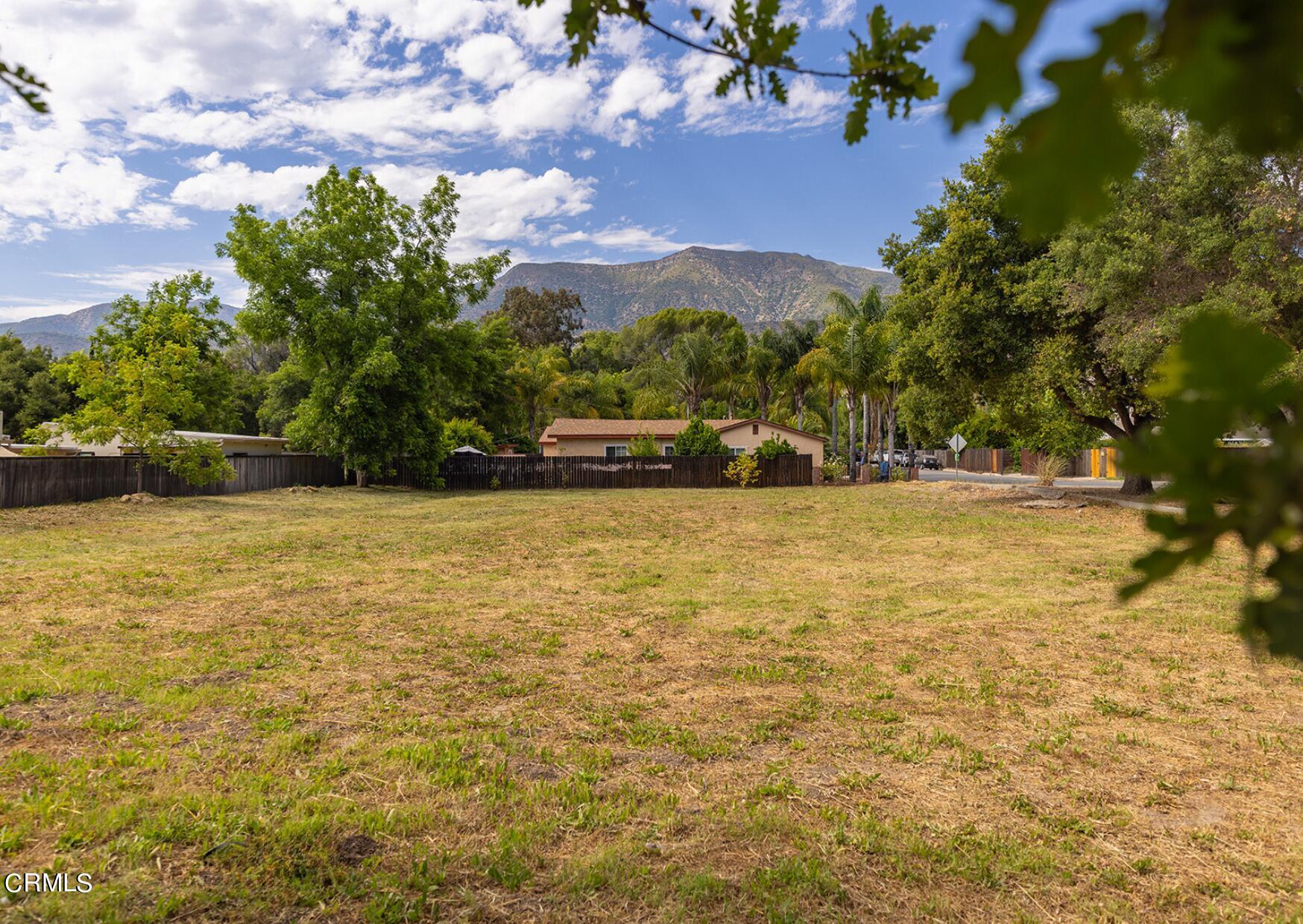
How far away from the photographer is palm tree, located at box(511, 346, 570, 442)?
48.0 meters

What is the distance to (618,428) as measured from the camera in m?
42.4

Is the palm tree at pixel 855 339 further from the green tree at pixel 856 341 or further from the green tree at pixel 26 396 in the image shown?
the green tree at pixel 26 396

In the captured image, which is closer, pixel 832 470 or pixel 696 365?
pixel 832 470

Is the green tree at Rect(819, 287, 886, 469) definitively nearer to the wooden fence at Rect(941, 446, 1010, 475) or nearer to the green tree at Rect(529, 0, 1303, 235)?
the wooden fence at Rect(941, 446, 1010, 475)

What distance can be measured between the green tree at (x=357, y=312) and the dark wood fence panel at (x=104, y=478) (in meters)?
1.69

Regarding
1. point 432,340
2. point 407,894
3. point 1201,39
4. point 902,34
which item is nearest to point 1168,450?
point 1201,39

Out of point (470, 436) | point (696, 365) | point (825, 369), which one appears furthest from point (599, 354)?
point (825, 369)

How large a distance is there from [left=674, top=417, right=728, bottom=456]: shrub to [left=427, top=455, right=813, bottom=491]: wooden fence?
0.80 m

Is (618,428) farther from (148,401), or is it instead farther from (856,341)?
(148,401)

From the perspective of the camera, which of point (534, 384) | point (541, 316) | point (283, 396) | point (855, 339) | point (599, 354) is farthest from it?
point (599, 354)

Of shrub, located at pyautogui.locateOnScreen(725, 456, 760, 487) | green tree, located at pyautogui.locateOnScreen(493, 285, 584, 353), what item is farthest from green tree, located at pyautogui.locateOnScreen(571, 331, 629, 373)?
shrub, located at pyautogui.locateOnScreen(725, 456, 760, 487)

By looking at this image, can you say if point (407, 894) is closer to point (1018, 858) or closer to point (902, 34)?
point (1018, 858)

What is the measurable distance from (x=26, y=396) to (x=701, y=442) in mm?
36095

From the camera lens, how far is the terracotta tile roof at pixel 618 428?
4088cm
